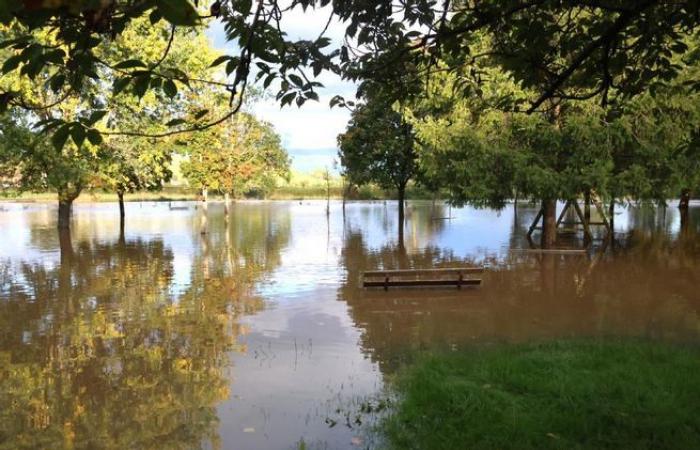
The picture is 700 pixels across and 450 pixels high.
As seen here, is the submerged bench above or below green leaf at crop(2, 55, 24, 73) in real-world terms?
below

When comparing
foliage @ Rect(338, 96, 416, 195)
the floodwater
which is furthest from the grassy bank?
foliage @ Rect(338, 96, 416, 195)

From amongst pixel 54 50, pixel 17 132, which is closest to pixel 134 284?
pixel 17 132

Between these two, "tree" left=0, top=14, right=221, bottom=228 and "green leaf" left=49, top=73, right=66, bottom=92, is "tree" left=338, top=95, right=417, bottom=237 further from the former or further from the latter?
"green leaf" left=49, top=73, right=66, bottom=92

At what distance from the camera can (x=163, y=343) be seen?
33.0ft

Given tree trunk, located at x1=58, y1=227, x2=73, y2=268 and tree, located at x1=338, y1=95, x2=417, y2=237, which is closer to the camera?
tree trunk, located at x1=58, y1=227, x2=73, y2=268

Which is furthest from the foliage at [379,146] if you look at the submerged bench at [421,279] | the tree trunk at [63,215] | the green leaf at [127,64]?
the green leaf at [127,64]

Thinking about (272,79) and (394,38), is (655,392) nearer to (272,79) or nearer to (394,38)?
(394,38)

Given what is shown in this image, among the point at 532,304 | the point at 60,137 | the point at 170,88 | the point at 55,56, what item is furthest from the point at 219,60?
the point at 532,304

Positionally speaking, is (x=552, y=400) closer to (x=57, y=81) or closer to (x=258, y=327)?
(x=57, y=81)

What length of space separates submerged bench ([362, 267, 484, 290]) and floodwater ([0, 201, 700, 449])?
0.26 meters

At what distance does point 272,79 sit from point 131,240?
95.3ft

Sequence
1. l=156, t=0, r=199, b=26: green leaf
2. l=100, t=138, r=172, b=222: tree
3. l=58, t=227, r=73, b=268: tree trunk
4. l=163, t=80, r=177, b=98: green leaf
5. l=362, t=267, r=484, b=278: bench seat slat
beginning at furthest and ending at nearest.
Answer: l=100, t=138, r=172, b=222: tree → l=58, t=227, r=73, b=268: tree trunk → l=362, t=267, r=484, b=278: bench seat slat → l=163, t=80, r=177, b=98: green leaf → l=156, t=0, r=199, b=26: green leaf

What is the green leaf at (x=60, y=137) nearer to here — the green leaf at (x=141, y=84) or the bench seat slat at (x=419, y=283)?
the green leaf at (x=141, y=84)

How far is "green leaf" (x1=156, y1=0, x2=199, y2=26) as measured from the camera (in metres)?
1.69
